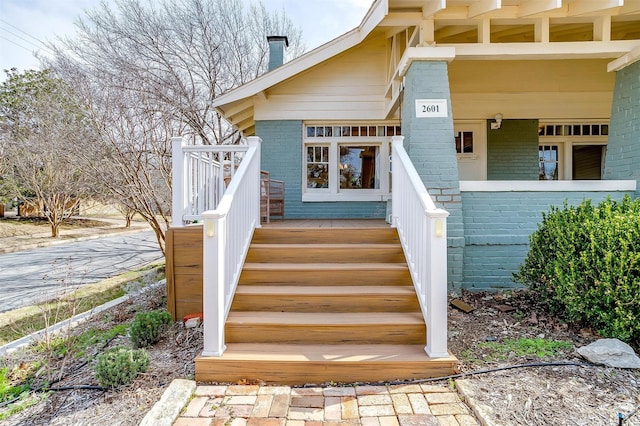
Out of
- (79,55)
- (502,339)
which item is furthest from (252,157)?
(79,55)

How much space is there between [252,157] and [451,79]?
4020 mm

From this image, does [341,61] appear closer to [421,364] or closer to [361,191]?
[361,191]

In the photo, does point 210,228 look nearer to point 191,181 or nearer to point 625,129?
point 191,181

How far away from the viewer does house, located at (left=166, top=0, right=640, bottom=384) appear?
4.18 metres

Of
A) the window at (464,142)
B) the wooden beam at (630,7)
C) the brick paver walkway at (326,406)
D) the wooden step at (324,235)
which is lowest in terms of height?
the brick paver walkway at (326,406)

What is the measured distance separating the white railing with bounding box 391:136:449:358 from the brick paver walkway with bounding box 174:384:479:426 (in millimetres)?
408

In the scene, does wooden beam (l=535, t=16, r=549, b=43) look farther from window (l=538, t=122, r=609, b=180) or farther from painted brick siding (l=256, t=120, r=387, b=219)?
painted brick siding (l=256, t=120, r=387, b=219)

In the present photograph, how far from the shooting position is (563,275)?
121 inches

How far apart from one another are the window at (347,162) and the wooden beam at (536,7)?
2.68m

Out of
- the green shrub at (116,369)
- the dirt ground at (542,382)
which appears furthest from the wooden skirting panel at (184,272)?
the dirt ground at (542,382)

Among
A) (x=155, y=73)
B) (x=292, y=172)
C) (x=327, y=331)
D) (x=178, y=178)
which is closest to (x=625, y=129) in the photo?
(x=327, y=331)

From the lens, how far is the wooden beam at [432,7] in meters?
3.80

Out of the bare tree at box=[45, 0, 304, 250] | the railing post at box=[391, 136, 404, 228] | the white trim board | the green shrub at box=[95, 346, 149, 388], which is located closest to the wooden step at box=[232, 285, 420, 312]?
the green shrub at box=[95, 346, 149, 388]

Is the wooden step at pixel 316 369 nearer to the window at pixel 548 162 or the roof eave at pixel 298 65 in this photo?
the roof eave at pixel 298 65
